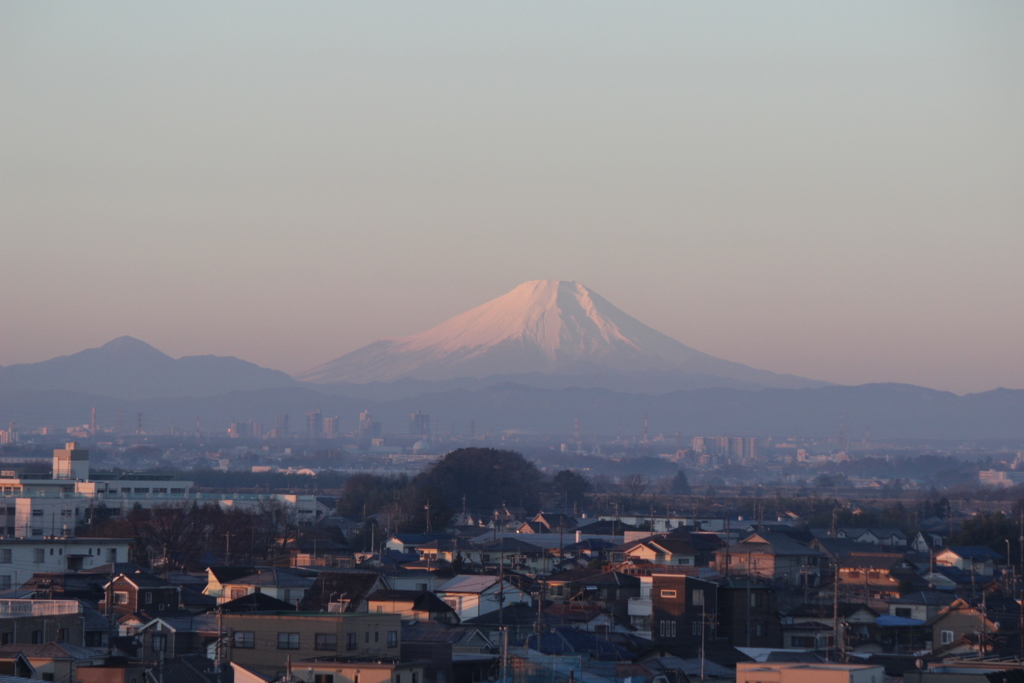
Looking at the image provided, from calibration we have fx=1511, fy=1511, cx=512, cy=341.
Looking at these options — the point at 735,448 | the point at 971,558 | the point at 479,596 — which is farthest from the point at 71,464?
the point at 735,448

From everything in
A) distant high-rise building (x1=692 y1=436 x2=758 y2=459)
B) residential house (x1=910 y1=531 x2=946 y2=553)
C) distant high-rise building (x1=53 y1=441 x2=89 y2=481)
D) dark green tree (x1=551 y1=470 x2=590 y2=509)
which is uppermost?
distant high-rise building (x1=692 y1=436 x2=758 y2=459)

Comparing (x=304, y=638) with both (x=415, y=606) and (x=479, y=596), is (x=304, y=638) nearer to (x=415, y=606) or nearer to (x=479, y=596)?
(x=415, y=606)

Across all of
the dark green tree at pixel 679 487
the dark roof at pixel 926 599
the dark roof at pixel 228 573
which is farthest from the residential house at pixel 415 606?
the dark green tree at pixel 679 487

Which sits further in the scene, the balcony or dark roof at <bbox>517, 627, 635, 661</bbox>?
dark roof at <bbox>517, 627, 635, 661</bbox>

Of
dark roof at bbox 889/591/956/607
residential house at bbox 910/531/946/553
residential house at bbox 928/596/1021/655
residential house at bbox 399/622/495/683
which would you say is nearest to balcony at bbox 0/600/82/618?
residential house at bbox 399/622/495/683

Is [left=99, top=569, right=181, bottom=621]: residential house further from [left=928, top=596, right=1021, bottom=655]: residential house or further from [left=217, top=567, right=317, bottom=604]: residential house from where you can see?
[left=928, top=596, right=1021, bottom=655]: residential house
